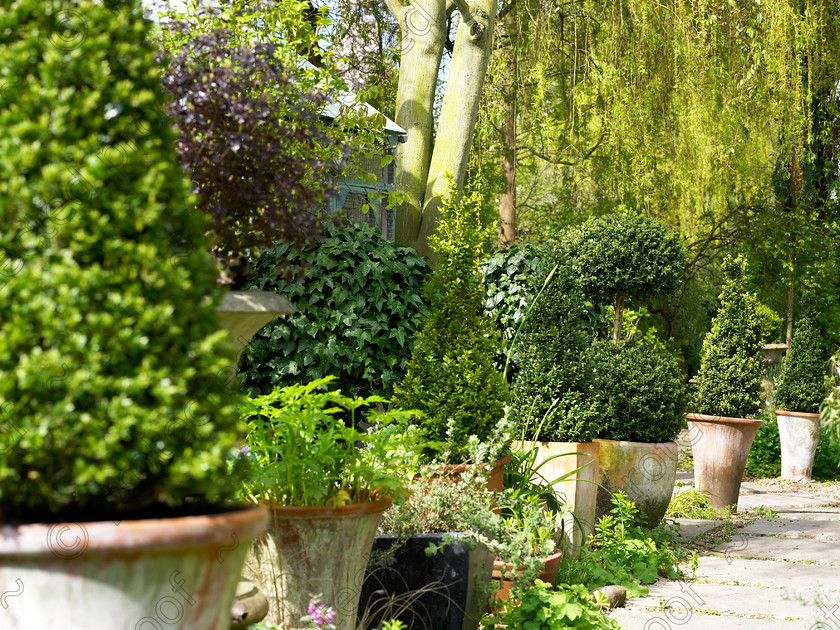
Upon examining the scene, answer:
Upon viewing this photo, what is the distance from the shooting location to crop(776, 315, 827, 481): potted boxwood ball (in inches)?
364

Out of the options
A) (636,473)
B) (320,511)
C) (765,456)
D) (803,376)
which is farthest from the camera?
(765,456)

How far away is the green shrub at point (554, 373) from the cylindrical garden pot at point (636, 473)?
600 millimetres

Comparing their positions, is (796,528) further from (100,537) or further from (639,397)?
(100,537)

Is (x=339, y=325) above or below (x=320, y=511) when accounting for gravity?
above

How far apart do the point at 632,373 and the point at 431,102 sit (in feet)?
9.51

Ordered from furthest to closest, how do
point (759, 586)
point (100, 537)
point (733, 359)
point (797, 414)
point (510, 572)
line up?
point (797, 414), point (733, 359), point (759, 586), point (510, 572), point (100, 537)

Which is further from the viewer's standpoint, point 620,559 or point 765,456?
point 765,456

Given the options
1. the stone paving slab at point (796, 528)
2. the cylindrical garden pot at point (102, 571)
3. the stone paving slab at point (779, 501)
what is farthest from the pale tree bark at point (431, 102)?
the cylindrical garden pot at point (102, 571)

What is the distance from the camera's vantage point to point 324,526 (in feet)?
8.16

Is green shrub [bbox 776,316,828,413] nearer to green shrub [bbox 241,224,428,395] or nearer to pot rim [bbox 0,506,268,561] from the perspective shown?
green shrub [bbox 241,224,428,395]

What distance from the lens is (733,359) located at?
7.32m

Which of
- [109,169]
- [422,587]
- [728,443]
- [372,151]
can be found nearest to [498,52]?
[372,151]

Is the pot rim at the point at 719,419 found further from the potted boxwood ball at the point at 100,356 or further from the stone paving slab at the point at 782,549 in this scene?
the potted boxwood ball at the point at 100,356

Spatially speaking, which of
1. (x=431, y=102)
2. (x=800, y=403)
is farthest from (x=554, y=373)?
(x=800, y=403)
